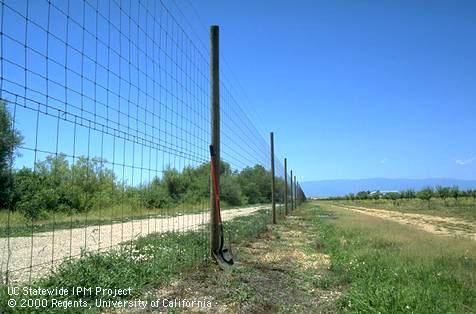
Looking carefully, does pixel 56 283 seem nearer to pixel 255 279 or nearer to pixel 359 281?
pixel 255 279

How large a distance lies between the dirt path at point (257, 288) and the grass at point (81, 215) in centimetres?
147

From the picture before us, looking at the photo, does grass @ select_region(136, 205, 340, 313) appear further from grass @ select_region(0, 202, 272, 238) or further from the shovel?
grass @ select_region(0, 202, 272, 238)

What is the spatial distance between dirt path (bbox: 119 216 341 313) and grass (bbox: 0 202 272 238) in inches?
58.0

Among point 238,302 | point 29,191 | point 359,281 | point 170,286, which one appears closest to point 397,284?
point 359,281

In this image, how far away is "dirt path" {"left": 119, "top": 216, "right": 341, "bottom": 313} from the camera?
5879 millimetres

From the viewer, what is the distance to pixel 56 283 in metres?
5.55

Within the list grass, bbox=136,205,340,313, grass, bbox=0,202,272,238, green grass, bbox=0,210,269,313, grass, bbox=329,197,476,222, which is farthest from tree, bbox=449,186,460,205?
green grass, bbox=0,210,269,313

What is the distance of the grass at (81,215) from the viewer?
29.3 feet

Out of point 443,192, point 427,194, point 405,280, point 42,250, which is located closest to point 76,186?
point 42,250

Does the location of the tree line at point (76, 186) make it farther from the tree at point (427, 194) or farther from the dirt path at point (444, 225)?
the tree at point (427, 194)

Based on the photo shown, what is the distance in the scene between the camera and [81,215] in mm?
15539

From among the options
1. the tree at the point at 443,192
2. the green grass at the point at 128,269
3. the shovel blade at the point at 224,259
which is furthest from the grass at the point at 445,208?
the green grass at the point at 128,269

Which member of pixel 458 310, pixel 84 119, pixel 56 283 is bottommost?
pixel 458 310

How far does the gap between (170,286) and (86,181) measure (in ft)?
6.11
